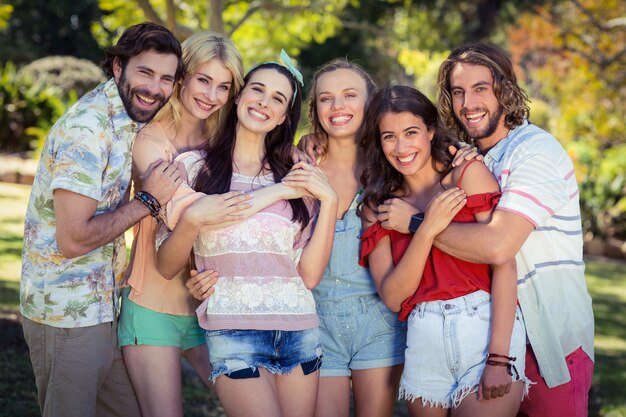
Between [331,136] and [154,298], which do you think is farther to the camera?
[331,136]

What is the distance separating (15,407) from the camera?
5.41 m

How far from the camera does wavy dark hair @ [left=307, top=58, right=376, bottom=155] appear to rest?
4.38 metres

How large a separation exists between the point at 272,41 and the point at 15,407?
7610mm

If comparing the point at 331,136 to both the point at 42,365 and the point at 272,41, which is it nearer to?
the point at 42,365

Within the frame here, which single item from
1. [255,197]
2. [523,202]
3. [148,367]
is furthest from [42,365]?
[523,202]

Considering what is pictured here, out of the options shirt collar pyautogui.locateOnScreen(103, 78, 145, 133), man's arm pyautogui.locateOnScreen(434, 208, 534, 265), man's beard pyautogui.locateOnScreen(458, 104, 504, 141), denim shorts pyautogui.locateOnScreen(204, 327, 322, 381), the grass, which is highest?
shirt collar pyautogui.locateOnScreen(103, 78, 145, 133)

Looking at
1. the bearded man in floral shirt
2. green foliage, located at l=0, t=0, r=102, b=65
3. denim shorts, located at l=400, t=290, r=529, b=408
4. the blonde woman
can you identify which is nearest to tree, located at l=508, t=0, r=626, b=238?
the blonde woman

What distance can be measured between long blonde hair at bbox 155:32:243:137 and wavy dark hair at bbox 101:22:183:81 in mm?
292

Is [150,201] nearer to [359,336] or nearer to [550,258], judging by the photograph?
[359,336]

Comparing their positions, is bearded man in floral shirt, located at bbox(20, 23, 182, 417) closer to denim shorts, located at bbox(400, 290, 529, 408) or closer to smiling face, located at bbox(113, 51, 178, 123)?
smiling face, located at bbox(113, 51, 178, 123)

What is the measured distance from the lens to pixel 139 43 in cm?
370

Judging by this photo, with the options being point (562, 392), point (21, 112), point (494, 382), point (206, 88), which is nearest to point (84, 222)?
point (206, 88)

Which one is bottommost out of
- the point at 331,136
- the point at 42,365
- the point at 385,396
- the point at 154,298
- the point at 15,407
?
the point at 15,407

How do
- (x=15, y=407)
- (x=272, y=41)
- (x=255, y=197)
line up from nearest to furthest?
(x=255, y=197) → (x=15, y=407) → (x=272, y=41)
